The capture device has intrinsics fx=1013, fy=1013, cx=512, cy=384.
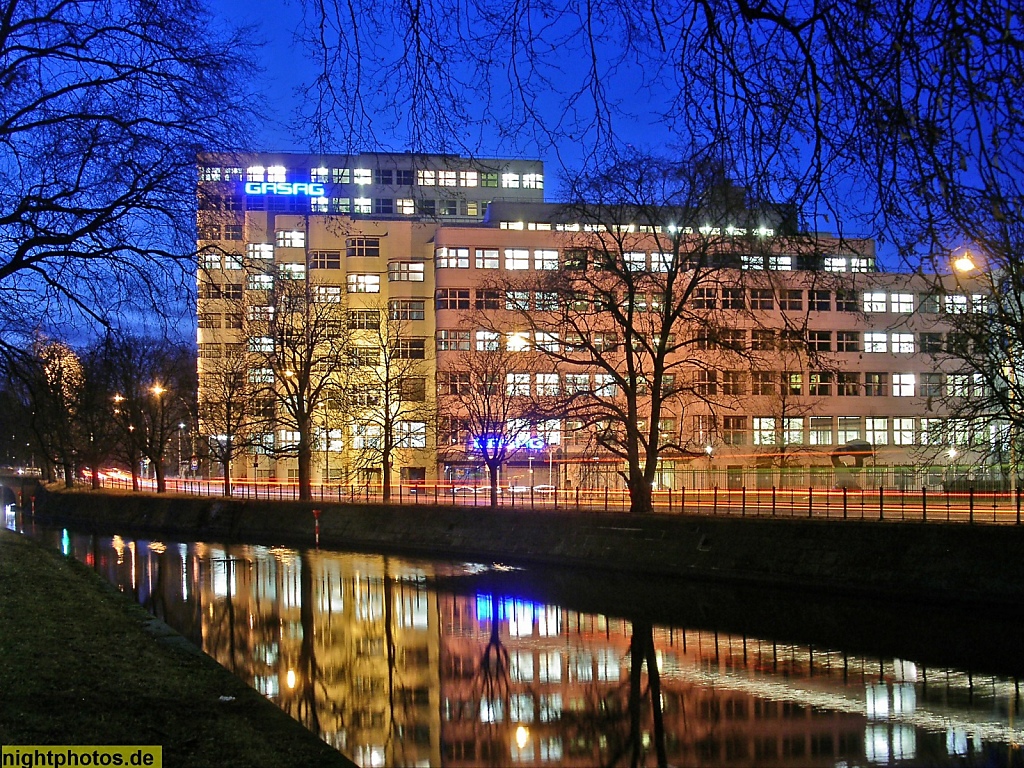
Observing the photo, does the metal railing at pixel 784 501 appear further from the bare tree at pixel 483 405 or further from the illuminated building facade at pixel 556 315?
the bare tree at pixel 483 405

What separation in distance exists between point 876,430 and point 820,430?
13.9ft

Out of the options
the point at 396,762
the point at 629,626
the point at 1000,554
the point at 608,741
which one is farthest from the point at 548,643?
the point at 1000,554

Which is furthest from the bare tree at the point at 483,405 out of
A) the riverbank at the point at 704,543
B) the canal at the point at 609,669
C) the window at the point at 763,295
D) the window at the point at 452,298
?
the window at the point at 452,298

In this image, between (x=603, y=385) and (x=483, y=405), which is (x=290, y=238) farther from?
(x=603, y=385)

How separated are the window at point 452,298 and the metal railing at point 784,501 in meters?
18.3

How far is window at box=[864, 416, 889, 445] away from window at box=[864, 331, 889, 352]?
16.9ft

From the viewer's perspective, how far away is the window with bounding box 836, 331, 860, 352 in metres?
74.7

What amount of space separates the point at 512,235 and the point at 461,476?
18.7m

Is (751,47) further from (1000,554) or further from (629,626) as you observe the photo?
(1000,554)

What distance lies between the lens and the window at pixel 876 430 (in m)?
75.1

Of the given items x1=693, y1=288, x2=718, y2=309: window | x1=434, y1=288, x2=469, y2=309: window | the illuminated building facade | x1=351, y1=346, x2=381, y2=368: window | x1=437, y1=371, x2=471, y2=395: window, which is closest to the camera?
the illuminated building facade

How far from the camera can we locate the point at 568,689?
1745 cm

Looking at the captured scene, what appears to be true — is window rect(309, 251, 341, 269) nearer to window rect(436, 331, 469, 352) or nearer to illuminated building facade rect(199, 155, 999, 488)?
illuminated building facade rect(199, 155, 999, 488)

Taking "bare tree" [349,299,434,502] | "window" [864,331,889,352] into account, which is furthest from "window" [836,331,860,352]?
"bare tree" [349,299,434,502]
